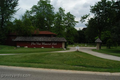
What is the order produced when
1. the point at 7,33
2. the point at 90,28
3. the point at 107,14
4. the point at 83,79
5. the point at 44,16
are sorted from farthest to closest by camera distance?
the point at 44,16 < the point at 7,33 < the point at 90,28 < the point at 107,14 < the point at 83,79

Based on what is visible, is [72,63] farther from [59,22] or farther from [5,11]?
[5,11]

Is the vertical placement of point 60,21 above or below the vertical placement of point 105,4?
below

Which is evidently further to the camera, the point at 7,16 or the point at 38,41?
the point at 7,16

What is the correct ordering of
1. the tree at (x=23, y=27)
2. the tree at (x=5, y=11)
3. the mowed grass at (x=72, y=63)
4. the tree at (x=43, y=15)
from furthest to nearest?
the tree at (x=43, y=15) → the tree at (x=5, y=11) → the tree at (x=23, y=27) → the mowed grass at (x=72, y=63)

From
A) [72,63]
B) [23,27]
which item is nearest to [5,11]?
[23,27]

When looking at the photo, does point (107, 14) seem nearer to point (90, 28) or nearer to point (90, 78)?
point (90, 28)

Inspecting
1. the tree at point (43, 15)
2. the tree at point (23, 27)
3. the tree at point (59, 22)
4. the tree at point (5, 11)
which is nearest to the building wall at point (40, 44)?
the tree at point (23, 27)

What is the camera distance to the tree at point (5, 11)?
40.9 m

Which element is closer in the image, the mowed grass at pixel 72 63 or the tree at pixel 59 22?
the mowed grass at pixel 72 63

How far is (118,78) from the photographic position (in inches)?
246

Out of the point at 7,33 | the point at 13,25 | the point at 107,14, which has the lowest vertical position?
the point at 7,33

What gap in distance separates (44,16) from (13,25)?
67.1 feet

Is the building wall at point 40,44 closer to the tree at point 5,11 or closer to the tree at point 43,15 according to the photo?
the tree at point 5,11

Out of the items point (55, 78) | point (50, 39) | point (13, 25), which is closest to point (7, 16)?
point (13, 25)
